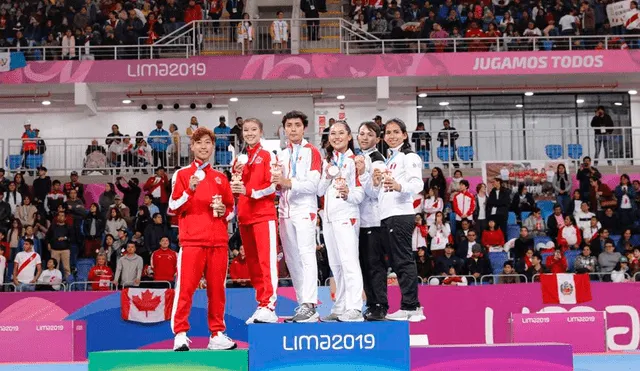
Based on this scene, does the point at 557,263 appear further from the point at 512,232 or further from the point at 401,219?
the point at 401,219

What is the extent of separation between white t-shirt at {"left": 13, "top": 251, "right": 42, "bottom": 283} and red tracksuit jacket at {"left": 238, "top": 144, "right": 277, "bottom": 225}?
1019 centimetres

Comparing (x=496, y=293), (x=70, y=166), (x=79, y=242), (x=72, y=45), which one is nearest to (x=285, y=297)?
(x=496, y=293)

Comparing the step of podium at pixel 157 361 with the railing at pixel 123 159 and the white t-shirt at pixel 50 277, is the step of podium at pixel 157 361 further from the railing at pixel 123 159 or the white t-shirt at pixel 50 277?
the railing at pixel 123 159

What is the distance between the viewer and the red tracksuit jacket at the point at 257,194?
9477mm

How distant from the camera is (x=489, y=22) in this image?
28.7 m

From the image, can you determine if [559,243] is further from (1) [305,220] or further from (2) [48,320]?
(1) [305,220]

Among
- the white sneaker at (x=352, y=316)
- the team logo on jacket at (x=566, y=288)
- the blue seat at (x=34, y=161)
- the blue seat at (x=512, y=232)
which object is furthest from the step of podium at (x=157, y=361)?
the blue seat at (x=34, y=161)

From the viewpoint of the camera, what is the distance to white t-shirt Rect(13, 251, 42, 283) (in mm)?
18516

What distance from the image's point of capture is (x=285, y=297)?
1648 centimetres

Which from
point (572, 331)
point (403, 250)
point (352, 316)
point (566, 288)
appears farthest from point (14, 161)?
point (352, 316)

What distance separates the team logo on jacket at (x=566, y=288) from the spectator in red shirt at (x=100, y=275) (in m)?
8.40

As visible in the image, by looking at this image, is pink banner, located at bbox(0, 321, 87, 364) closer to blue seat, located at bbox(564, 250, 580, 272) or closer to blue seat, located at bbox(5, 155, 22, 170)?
blue seat, located at bbox(564, 250, 580, 272)

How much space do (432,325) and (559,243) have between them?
4.15m

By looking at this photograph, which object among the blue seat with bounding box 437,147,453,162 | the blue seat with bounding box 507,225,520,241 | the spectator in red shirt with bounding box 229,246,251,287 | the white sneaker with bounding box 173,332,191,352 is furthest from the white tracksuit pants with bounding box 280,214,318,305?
the blue seat with bounding box 437,147,453,162
